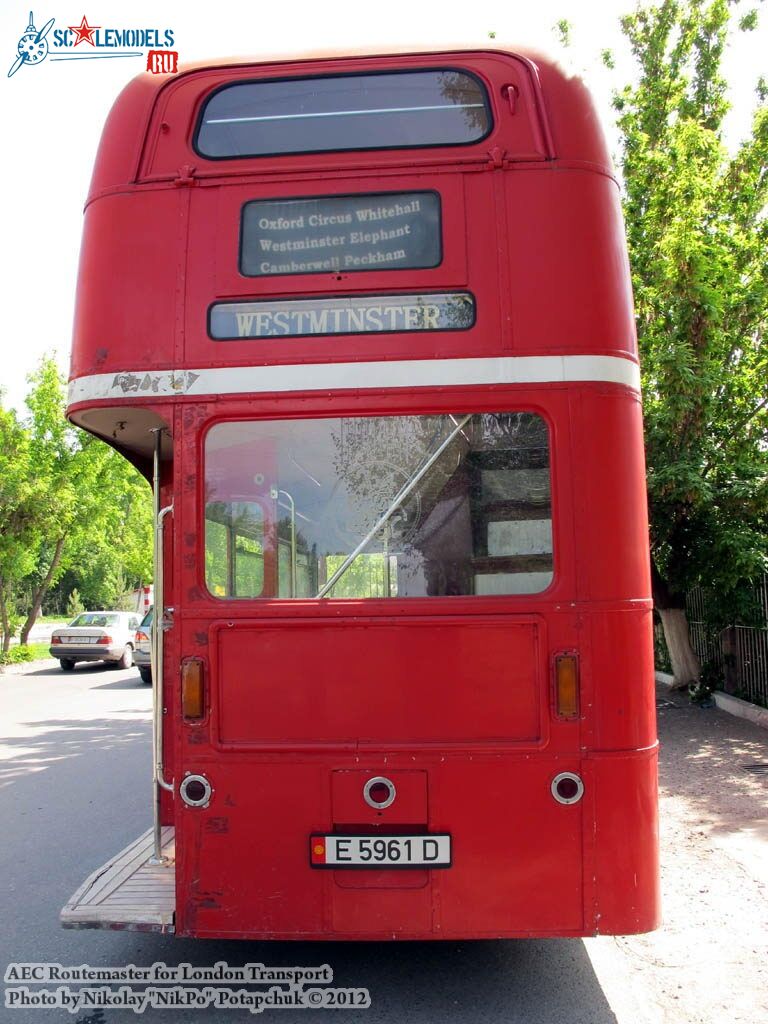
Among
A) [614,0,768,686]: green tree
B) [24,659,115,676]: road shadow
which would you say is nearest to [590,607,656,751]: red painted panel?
[614,0,768,686]: green tree

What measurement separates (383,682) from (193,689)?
783 millimetres

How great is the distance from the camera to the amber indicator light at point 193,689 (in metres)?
3.80

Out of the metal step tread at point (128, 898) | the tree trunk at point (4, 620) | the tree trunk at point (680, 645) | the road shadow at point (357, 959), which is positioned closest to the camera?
the metal step tread at point (128, 898)

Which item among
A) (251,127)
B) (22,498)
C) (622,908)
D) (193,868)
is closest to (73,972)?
(193,868)

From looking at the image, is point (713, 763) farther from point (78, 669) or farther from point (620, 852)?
point (78, 669)

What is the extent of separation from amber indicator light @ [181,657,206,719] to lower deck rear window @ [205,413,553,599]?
32 cm

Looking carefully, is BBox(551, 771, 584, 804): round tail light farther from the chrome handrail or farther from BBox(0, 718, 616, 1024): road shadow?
the chrome handrail

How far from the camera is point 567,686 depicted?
12.1ft

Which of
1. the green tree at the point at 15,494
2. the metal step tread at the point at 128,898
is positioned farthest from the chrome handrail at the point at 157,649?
the green tree at the point at 15,494

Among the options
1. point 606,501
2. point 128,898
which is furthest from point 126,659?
point 606,501

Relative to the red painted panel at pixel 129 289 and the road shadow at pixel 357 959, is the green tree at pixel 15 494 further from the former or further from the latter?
the red painted panel at pixel 129 289

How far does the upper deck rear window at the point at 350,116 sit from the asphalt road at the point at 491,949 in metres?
A: 3.75

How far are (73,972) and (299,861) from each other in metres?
1.72

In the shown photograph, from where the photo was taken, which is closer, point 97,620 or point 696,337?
point 696,337
